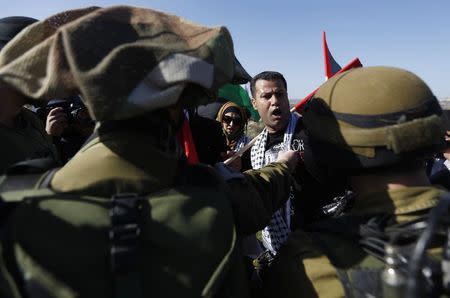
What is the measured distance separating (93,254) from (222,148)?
2.21 metres

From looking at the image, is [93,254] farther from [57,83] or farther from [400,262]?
[400,262]

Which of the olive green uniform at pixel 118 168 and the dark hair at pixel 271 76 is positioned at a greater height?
the olive green uniform at pixel 118 168

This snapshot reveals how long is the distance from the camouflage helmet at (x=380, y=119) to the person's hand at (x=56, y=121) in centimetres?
253

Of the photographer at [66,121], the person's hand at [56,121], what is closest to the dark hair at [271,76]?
the photographer at [66,121]

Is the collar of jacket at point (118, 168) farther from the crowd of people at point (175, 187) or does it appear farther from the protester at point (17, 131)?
the protester at point (17, 131)

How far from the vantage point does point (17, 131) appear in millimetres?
A: 2160

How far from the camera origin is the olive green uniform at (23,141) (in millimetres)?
1975

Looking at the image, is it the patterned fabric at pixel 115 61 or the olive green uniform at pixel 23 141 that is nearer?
the patterned fabric at pixel 115 61

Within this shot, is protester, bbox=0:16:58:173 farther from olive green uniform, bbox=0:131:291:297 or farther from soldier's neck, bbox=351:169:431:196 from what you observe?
soldier's neck, bbox=351:169:431:196

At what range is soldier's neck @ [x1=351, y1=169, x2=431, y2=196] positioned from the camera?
124 centimetres

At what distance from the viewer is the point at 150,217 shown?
0.98 meters

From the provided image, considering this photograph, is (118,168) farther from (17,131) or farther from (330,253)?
(17,131)

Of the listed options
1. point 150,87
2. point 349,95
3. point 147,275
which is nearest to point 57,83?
→ point 150,87

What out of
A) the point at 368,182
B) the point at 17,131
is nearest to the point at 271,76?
the point at 17,131
